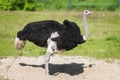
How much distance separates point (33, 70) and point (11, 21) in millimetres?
11362

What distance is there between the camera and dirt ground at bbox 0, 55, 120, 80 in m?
10.1

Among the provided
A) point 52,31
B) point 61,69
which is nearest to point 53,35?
point 52,31

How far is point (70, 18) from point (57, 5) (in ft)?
14.1

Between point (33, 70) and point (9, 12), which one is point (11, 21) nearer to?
point (9, 12)

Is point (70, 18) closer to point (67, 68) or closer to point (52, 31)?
point (67, 68)

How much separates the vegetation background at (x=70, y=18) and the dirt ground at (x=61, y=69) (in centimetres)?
136

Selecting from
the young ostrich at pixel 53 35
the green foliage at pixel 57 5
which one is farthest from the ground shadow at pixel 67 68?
the green foliage at pixel 57 5

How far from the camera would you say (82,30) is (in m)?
19.3

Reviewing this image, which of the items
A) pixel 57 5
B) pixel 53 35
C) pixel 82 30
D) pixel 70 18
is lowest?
pixel 57 5

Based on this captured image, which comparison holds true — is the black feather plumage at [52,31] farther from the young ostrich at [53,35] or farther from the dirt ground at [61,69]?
the dirt ground at [61,69]

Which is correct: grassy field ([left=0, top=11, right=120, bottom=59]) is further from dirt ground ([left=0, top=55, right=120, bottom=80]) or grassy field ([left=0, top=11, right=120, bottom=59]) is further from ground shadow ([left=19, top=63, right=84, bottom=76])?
ground shadow ([left=19, top=63, right=84, bottom=76])

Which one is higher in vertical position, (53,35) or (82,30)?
(53,35)

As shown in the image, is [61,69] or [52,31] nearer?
[52,31]

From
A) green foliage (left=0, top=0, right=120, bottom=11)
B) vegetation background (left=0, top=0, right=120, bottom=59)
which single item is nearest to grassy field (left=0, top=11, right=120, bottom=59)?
vegetation background (left=0, top=0, right=120, bottom=59)
